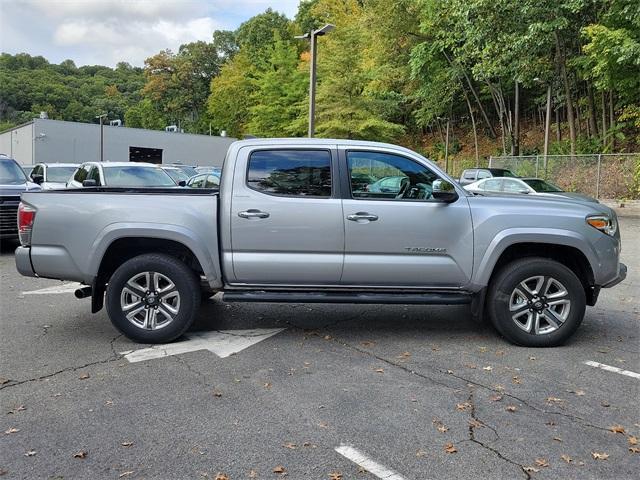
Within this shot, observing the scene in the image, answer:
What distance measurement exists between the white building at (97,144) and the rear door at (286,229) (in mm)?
42788

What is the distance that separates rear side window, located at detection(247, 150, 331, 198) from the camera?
16.9 ft

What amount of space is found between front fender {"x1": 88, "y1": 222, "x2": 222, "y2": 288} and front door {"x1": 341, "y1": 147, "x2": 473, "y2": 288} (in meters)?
1.29

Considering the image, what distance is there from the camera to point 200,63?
255 feet

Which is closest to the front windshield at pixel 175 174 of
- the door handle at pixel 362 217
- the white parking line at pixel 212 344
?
the white parking line at pixel 212 344

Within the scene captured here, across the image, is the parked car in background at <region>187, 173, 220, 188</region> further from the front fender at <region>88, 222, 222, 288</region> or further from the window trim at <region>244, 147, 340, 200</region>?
the front fender at <region>88, 222, 222, 288</region>

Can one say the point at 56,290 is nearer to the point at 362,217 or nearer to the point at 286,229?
the point at 286,229

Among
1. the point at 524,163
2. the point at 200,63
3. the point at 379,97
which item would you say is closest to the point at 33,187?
the point at 524,163

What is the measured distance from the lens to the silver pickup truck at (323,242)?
5.04m

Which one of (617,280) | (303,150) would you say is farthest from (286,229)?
(617,280)

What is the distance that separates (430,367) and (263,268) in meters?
1.74

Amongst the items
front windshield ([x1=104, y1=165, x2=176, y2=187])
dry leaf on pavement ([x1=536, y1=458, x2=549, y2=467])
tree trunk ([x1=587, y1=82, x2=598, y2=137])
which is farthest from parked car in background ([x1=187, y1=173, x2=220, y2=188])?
tree trunk ([x1=587, y1=82, x2=598, y2=137])

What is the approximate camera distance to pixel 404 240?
16.6 ft

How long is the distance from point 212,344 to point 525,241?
10.2 ft

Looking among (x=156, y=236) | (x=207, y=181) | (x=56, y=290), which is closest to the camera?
(x=156, y=236)
